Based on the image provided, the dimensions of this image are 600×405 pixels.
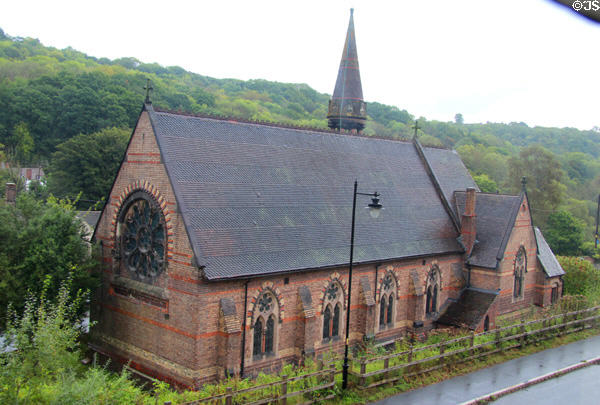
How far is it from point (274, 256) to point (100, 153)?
3862cm

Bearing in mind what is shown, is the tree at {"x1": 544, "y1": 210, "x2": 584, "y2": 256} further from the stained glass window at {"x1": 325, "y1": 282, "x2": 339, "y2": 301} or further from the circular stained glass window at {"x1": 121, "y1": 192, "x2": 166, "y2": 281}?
the circular stained glass window at {"x1": 121, "y1": 192, "x2": 166, "y2": 281}

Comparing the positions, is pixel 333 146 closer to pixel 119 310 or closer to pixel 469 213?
pixel 469 213

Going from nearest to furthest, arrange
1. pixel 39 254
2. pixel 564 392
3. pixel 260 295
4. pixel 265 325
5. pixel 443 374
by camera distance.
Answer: pixel 564 392 < pixel 443 374 < pixel 260 295 < pixel 265 325 < pixel 39 254

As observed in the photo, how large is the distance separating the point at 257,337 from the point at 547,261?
2133 cm

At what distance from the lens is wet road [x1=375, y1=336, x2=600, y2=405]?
1772 centimetres

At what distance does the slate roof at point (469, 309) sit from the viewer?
26.3 meters

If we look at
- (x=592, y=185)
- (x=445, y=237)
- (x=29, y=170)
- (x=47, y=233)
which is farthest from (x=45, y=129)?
(x=592, y=185)

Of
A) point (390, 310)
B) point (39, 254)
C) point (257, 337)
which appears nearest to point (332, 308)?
point (257, 337)

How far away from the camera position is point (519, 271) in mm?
30578

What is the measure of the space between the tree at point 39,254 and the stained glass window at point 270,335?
7719 millimetres

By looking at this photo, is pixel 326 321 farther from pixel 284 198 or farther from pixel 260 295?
pixel 284 198

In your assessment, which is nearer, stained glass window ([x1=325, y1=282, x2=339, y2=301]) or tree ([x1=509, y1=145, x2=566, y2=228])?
stained glass window ([x1=325, y1=282, x2=339, y2=301])

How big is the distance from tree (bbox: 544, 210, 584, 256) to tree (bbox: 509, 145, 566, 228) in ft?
17.4

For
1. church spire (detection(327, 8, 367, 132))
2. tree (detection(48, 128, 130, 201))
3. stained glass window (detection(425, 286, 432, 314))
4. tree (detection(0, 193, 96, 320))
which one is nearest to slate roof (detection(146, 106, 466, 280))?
stained glass window (detection(425, 286, 432, 314))
